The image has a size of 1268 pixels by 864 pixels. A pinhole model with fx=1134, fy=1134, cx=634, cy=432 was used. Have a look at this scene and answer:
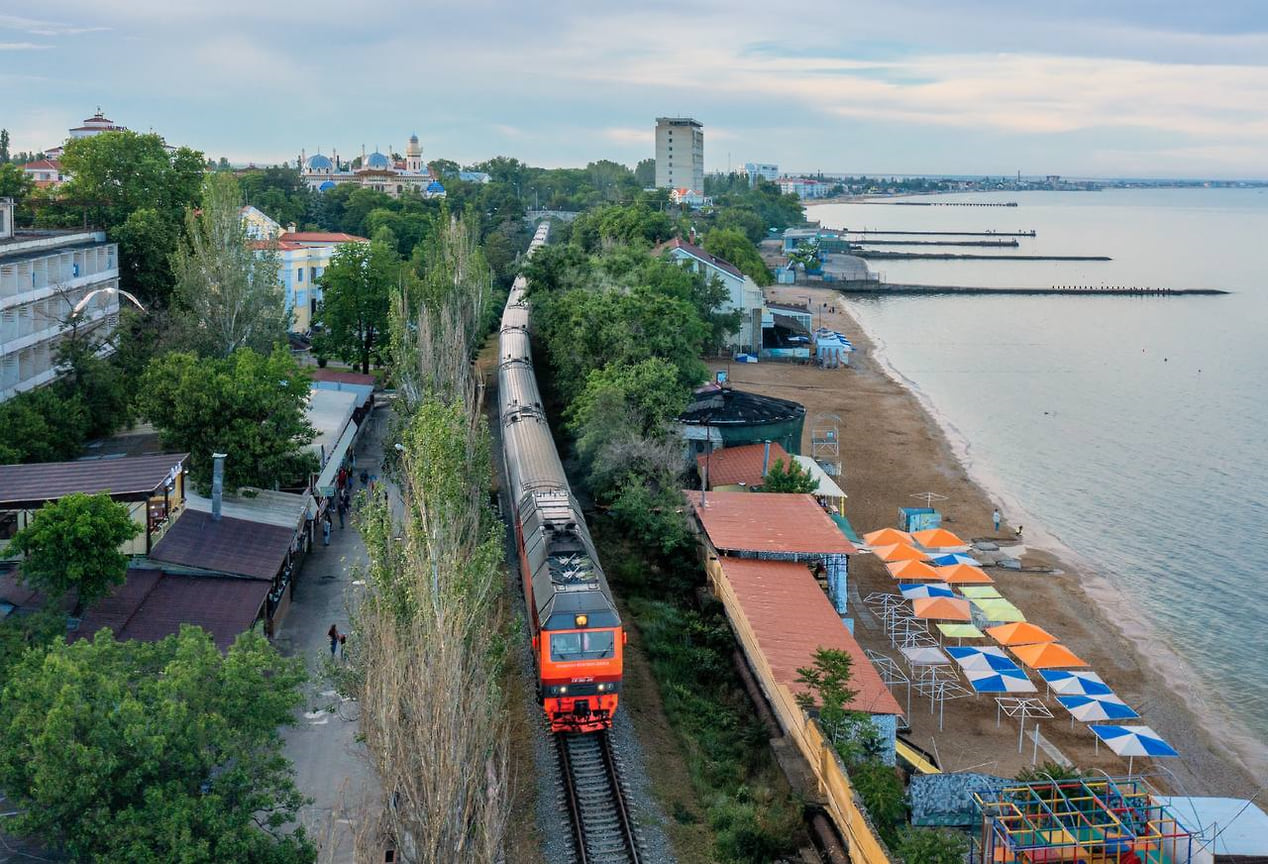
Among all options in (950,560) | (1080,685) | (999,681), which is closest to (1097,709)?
(1080,685)

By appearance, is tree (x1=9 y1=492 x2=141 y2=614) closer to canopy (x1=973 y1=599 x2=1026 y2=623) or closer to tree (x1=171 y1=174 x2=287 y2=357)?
tree (x1=171 y1=174 x2=287 y2=357)

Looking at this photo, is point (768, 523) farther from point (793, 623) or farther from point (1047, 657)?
point (1047, 657)

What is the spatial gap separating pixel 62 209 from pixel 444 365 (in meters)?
27.0

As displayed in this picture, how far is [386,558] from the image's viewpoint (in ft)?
Answer: 64.8

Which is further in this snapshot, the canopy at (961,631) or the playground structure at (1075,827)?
the canopy at (961,631)

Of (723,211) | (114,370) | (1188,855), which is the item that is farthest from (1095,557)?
(723,211)

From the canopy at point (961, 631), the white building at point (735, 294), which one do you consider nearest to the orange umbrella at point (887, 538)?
the canopy at point (961, 631)

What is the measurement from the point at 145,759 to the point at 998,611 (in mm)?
23395

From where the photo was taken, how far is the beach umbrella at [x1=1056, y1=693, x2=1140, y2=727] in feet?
82.8

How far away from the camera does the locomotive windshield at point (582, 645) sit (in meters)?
21.2

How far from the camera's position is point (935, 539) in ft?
119

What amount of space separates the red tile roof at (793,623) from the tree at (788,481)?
6454 millimetres

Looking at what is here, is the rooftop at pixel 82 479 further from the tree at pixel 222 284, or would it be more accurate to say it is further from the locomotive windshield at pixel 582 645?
the tree at pixel 222 284

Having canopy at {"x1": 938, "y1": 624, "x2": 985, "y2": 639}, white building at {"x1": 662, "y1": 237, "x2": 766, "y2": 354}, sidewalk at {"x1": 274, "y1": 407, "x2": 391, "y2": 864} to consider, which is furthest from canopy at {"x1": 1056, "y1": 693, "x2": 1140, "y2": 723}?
white building at {"x1": 662, "y1": 237, "x2": 766, "y2": 354}
